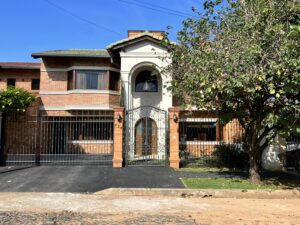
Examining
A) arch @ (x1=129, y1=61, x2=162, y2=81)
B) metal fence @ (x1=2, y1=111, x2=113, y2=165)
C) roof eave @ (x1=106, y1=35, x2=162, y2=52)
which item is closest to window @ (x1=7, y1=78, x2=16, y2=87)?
metal fence @ (x1=2, y1=111, x2=113, y2=165)

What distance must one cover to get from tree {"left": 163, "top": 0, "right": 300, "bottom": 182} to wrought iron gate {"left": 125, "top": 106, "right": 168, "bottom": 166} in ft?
18.6

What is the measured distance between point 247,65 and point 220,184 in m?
4.41

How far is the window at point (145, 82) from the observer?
2058 cm

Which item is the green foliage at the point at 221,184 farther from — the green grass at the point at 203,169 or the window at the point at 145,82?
the window at the point at 145,82

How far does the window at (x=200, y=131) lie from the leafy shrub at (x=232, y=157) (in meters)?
3.95

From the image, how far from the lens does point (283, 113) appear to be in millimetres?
10109

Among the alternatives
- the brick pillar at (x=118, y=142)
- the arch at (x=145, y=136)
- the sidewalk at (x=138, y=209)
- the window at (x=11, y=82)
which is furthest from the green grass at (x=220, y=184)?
the window at (x=11, y=82)

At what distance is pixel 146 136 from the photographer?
17.8m

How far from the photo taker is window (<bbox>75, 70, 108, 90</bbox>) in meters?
21.0

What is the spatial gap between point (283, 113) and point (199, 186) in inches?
144

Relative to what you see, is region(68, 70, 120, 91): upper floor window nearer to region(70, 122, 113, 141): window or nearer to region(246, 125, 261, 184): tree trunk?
region(70, 122, 113, 141): window

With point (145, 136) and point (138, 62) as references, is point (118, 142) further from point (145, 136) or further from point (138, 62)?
point (138, 62)

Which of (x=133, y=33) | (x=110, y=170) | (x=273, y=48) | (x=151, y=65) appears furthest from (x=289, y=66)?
(x=133, y=33)

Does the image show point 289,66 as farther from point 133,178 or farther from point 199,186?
point 133,178
